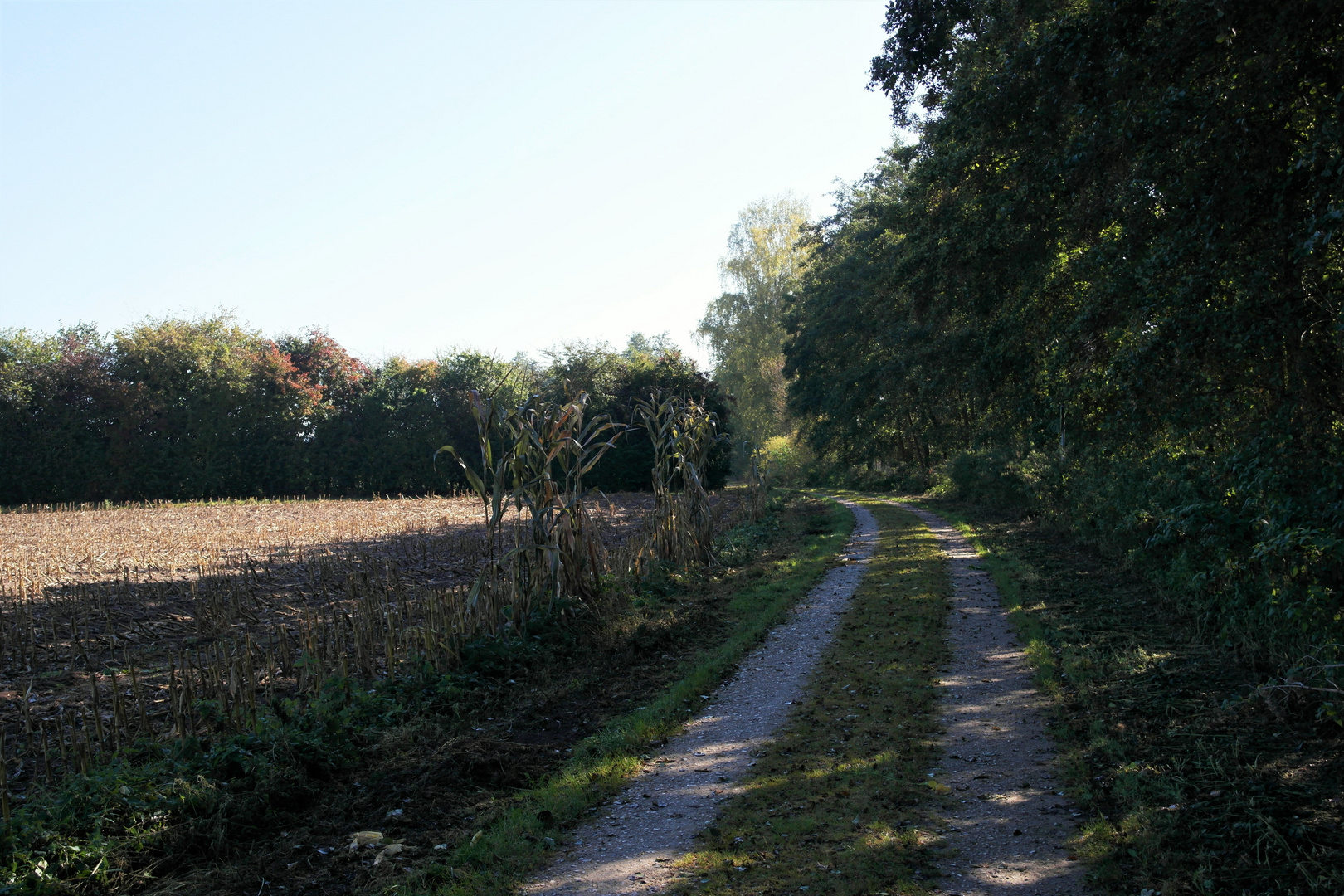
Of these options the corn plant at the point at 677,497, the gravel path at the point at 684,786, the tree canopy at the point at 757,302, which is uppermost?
the tree canopy at the point at 757,302

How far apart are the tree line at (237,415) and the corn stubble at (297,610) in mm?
18775

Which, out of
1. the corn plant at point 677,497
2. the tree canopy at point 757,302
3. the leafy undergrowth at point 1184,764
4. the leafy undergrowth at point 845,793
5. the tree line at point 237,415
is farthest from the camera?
the tree canopy at point 757,302

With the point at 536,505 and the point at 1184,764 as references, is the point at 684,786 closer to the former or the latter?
the point at 1184,764

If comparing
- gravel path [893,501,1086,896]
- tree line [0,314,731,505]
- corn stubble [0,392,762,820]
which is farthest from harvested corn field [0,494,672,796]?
tree line [0,314,731,505]

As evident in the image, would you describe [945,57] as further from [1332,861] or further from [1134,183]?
[1332,861]

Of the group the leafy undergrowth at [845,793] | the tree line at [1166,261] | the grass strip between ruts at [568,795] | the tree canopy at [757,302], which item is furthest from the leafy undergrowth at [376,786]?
the tree canopy at [757,302]

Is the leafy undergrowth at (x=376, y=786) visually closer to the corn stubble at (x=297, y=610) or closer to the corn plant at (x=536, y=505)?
the corn stubble at (x=297, y=610)

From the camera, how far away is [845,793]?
473cm

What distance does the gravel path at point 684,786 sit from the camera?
3.93 m

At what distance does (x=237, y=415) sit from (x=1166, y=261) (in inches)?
1529

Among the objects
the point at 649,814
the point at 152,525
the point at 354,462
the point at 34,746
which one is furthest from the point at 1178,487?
the point at 354,462

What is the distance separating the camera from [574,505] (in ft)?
29.4

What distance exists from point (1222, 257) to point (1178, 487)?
2448mm

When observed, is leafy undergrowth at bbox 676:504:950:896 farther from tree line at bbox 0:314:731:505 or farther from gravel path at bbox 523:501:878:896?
tree line at bbox 0:314:731:505
